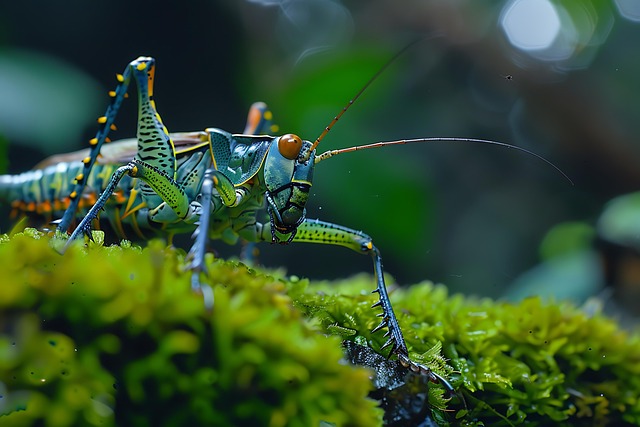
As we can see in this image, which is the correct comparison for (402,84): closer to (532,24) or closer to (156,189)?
(532,24)

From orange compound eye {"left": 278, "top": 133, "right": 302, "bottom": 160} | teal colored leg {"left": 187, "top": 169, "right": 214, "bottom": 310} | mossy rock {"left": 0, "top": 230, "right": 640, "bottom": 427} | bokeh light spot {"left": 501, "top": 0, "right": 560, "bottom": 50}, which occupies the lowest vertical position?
mossy rock {"left": 0, "top": 230, "right": 640, "bottom": 427}

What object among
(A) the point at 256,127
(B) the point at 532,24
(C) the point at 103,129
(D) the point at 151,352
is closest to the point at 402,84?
(B) the point at 532,24

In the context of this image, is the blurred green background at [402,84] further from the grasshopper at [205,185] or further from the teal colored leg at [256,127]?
the grasshopper at [205,185]

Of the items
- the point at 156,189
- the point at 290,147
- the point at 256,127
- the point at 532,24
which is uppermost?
the point at 532,24

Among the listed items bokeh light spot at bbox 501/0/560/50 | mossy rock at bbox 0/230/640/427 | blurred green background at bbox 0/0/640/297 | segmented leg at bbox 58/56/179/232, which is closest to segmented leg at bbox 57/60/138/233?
segmented leg at bbox 58/56/179/232

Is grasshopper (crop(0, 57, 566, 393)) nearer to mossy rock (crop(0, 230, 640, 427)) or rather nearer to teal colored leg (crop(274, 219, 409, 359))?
teal colored leg (crop(274, 219, 409, 359))

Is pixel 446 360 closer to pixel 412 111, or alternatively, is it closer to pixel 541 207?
pixel 412 111

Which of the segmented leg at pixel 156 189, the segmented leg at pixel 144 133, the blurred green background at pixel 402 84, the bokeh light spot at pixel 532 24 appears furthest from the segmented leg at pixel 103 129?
the bokeh light spot at pixel 532 24

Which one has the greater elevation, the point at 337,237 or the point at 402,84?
the point at 402,84
